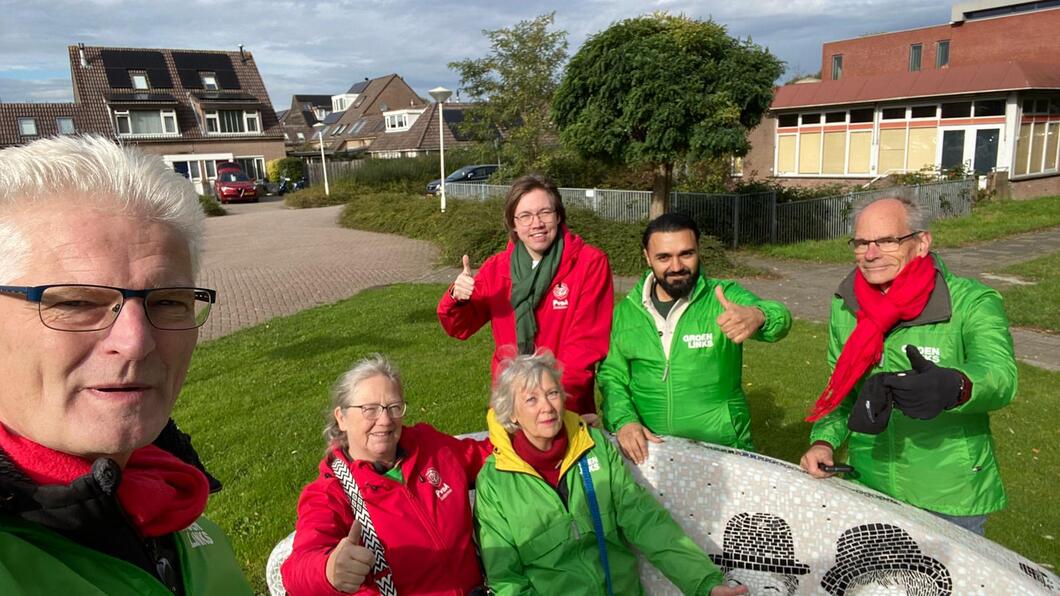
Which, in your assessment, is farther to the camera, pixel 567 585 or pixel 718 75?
pixel 718 75

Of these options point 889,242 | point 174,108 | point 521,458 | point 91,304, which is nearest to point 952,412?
point 889,242

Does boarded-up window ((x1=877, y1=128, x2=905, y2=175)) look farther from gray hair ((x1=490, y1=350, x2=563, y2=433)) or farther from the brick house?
gray hair ((x1=490, y1=350, x2=563, y2=433))

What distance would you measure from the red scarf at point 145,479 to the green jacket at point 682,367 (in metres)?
2.14

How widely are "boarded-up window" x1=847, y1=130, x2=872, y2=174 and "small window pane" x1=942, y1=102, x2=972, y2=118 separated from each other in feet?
7.90

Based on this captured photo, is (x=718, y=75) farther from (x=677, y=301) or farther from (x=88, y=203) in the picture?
(x=88, y=203)

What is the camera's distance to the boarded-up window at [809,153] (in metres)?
25.1

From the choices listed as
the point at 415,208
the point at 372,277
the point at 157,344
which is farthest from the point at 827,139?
the point at 157,344

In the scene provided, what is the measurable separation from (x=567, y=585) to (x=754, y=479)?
1.02 metres

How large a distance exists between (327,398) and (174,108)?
40895 mm

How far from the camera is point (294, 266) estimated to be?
14.5m

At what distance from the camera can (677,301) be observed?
10.1ft

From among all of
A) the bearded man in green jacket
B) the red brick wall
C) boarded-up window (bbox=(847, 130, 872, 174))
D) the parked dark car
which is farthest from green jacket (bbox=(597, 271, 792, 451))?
the red brick wall

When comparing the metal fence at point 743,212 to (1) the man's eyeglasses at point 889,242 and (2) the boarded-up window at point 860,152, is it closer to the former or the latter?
(2) the boarded-up window at point 860,152

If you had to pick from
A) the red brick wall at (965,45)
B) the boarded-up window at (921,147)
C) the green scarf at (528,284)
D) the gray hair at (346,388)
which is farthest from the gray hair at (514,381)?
the red brick wall at (965,45)
